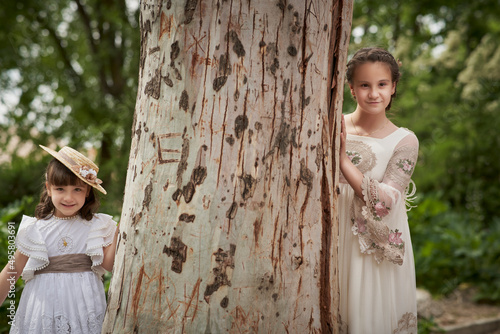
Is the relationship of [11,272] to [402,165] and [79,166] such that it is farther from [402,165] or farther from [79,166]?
[402,165]

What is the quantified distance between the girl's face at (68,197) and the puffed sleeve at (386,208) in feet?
4.78

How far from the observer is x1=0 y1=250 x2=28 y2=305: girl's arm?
7.75 ft

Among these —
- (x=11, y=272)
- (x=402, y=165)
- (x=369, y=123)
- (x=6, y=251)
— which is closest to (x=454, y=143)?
(x=369, y=123)

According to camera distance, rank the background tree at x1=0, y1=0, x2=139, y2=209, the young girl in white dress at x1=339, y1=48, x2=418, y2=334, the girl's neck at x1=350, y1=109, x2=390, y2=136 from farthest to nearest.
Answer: the background tree at x1=0, y1=0, x2=139, y2=209
the girl's neck at x1=350, y1=109, x2=390, y2=136
the young girl in white dress at x1=339, y1=48, x2=418, y2=334

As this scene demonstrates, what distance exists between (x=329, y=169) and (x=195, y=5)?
97 centimetres

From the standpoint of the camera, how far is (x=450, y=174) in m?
8.77

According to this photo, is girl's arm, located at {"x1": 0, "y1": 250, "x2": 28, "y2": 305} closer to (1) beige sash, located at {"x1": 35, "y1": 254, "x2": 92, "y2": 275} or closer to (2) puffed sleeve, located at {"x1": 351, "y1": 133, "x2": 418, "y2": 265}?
(1) beige sash, located at {"x1": 35, "y1": 254, "x2": 92, "y2": 275}

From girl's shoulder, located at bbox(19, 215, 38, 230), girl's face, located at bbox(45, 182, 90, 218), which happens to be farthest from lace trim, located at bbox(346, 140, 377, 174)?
girl's shoulder, located at bbox(19, 215, 38, 230)

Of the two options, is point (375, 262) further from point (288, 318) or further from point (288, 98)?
point (288, 98)

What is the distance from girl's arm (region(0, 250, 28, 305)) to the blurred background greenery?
4.04 meters

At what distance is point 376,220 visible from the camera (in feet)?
8.47

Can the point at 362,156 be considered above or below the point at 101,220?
above

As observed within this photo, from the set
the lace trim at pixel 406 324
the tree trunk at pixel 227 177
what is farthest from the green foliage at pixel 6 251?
the lace trim at pixel 406 324

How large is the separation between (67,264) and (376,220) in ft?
5.29
